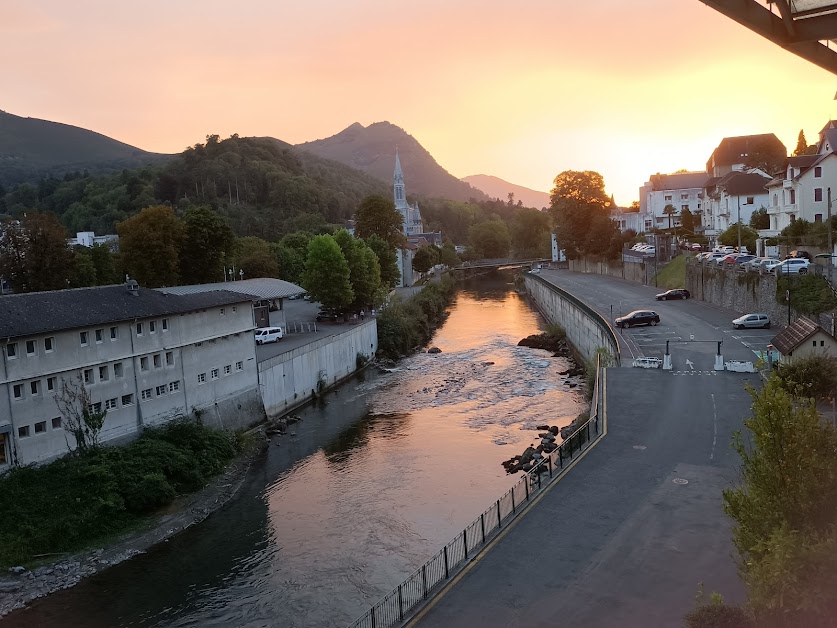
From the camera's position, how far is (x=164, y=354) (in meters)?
34.6

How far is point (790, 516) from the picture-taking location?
9.87 metres

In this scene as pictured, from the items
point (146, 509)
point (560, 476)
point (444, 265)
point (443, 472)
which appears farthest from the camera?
point (444, 265)

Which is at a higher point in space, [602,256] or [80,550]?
[602,256]

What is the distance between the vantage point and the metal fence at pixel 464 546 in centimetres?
1673

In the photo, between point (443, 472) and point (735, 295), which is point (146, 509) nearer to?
point (443, 472)

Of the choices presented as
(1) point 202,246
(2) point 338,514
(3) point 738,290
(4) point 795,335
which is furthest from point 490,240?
(2) point 338,514

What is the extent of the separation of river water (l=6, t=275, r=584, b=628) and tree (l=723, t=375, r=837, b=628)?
13171 millimetres

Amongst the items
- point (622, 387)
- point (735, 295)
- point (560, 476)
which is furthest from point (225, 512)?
point (735, 295)

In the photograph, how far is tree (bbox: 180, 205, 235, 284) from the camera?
5709cm

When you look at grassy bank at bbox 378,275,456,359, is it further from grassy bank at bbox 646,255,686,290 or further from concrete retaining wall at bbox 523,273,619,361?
grassy bank at bbox 646,255,686,290

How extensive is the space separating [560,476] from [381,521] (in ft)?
22.9

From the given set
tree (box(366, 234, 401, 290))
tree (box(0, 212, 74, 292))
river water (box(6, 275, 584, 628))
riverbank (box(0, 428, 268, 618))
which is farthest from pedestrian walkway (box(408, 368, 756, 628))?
tree (box(366, 234, 401, 290))

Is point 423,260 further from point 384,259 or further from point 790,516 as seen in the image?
point 790,516

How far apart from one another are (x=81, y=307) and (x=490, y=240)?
452 feet
